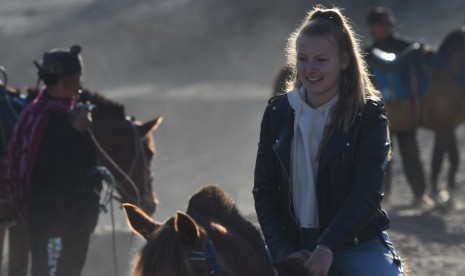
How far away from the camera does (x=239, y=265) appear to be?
11.5ft

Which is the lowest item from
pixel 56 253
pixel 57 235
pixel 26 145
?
pixel 56 253

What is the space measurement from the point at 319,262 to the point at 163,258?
57cm

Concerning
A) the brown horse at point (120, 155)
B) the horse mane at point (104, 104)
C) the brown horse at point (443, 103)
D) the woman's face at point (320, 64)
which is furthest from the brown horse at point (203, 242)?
the brown horse at point (443, 103)

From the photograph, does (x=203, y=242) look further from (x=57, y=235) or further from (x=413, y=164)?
(x=413, y=164)

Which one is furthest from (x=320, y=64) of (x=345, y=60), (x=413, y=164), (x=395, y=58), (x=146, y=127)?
(x=413, y=164)

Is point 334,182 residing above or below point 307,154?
below

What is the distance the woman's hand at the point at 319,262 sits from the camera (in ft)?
11.4

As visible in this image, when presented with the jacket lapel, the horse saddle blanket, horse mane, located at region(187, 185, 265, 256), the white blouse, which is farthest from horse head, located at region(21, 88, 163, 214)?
the horse saddle blanket

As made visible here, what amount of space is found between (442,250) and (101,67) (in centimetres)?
1764

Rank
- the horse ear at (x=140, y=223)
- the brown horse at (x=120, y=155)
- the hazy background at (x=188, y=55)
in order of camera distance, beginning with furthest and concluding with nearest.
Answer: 1. the hazy background at (x=188, y=55)
2. the brown horse at (x=120, y=155)
3. the horse ear at (x=140, y=223)

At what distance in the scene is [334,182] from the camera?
12.0 ft

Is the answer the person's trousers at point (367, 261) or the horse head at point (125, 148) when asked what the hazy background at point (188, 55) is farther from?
the person's trousers at point (367, 261)

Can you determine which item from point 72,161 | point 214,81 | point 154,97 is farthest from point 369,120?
point 214,81

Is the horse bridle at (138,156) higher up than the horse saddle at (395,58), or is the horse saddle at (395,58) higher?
the horse saddle at (395,58)
